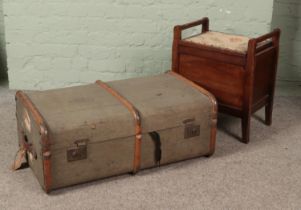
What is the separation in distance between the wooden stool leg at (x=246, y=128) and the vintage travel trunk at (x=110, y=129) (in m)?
0.26

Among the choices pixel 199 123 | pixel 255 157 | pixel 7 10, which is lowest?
pixel 255 157

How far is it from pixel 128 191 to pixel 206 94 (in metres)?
0.64

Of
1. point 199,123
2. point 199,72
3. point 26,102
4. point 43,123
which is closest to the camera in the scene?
point 43,123

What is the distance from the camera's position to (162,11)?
3373 millimetres

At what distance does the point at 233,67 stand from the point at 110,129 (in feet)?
2.62

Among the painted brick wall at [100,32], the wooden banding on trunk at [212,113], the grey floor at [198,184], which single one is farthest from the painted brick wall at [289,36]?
the wooden banding on trunk at [212,113]

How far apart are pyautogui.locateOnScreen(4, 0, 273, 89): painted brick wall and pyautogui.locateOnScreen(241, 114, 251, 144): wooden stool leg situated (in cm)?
78

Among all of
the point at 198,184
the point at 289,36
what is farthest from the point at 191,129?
the point at 289,36

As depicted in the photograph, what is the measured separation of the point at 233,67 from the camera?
109 inches

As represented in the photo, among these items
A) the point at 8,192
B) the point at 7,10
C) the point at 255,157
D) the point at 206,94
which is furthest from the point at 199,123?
the point at 7,10

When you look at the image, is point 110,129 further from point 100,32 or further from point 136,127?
point 100,32

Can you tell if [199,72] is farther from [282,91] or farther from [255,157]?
[282,91]

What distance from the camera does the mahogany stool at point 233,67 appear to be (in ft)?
9.02

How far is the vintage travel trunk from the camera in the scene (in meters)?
2.29
